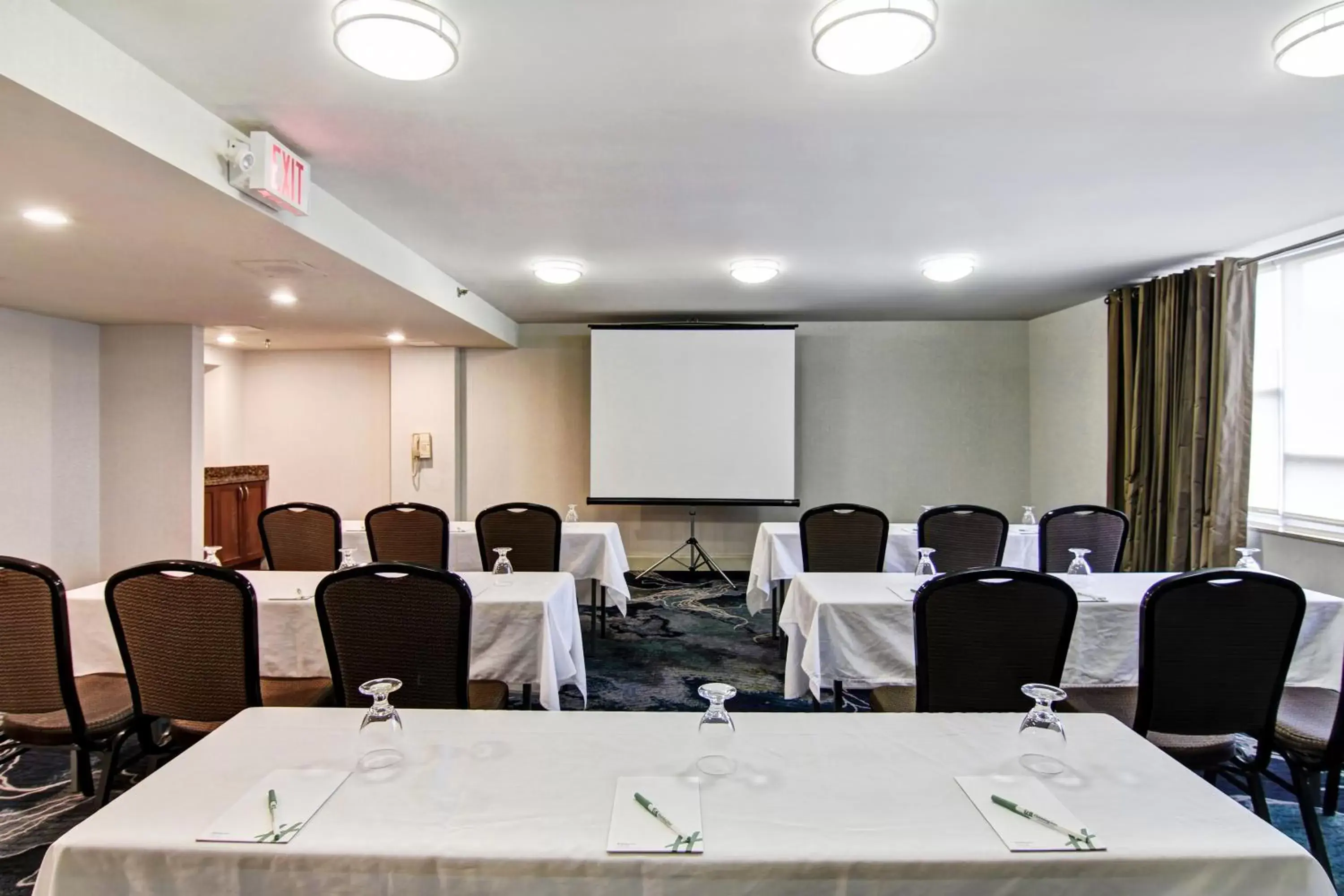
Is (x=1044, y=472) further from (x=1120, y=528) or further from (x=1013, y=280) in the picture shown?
(x=1120, y=528)

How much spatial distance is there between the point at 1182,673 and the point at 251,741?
2.48 metres

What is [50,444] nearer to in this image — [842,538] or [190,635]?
[190,635]

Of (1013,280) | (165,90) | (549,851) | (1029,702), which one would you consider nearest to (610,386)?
(1013,280)

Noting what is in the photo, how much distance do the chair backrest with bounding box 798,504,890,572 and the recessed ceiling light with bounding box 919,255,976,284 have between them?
174cm

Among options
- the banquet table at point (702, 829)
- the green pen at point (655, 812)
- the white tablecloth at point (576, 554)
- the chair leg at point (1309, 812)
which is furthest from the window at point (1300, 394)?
the green pen at point (655, 812)

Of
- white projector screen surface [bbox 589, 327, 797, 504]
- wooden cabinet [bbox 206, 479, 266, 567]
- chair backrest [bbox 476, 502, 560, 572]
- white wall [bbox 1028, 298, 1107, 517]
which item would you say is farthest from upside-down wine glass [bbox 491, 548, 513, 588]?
white wall [bbox 1028, 298, 1107, 517]

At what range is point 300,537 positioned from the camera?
3.69 meters

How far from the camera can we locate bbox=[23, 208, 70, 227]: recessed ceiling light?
102 inches

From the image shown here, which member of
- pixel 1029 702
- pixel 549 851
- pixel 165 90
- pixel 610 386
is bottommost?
pixel 1029 702

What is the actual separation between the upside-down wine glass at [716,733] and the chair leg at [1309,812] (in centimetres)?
182

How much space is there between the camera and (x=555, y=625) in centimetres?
270

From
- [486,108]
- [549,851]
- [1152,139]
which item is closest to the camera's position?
[549,851]

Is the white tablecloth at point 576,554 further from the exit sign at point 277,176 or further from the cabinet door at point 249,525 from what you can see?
the cabinet door at point 249,525

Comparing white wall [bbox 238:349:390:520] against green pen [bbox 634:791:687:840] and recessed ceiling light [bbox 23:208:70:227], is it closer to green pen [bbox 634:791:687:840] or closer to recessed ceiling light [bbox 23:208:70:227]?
recessed ceiling light [bbox 23:208:70:227]
